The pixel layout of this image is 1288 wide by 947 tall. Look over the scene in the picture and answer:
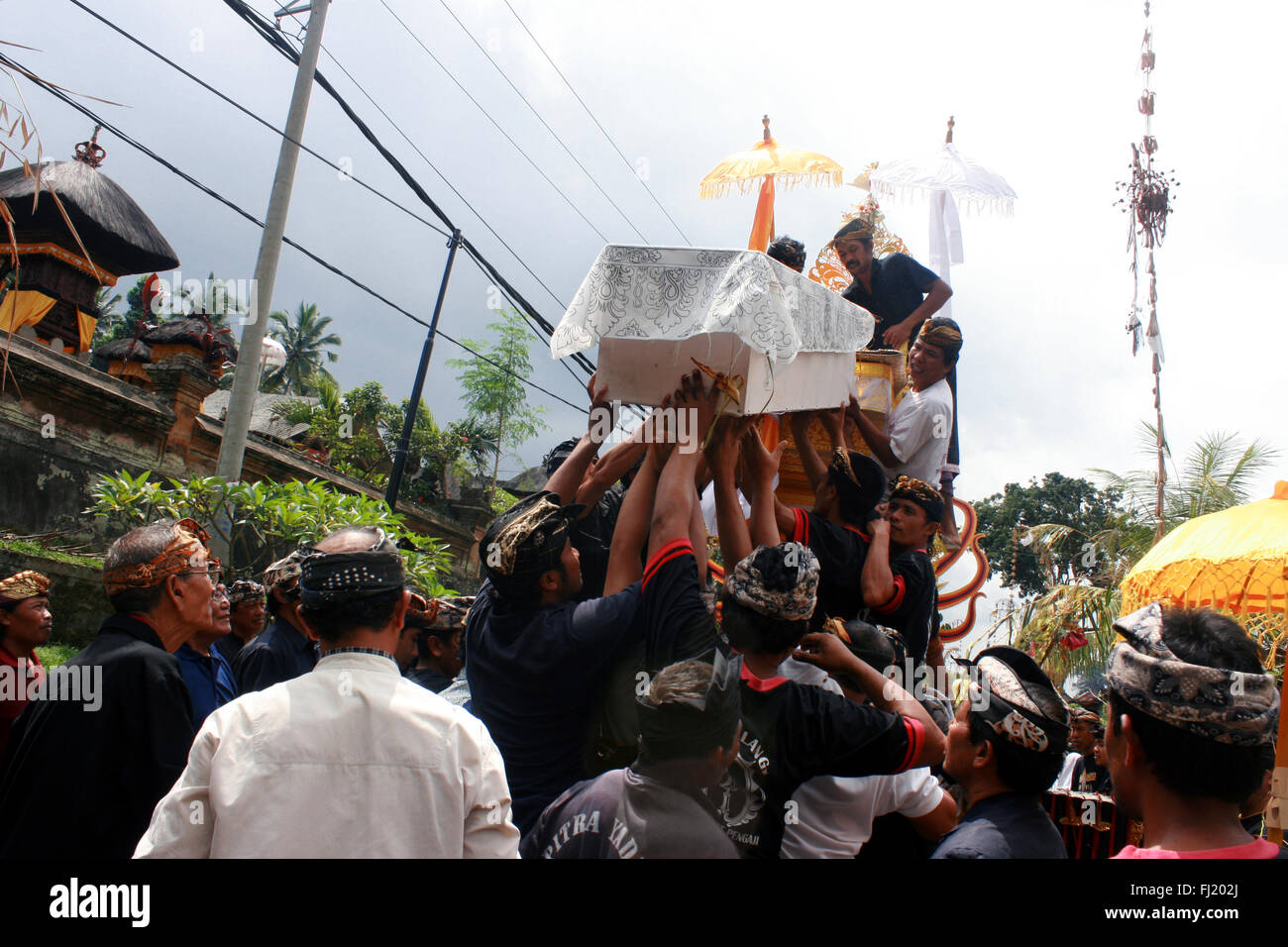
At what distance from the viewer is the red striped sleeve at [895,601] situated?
319cm

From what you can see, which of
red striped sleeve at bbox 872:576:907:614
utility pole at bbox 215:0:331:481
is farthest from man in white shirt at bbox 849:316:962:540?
utility pole at bbox 215:0:331:481

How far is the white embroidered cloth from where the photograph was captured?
111 inches

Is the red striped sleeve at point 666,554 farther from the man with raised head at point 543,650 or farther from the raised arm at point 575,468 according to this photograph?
the raised arm at point 575,468

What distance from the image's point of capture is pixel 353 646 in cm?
199

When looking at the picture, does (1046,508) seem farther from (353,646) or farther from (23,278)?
(353,646)

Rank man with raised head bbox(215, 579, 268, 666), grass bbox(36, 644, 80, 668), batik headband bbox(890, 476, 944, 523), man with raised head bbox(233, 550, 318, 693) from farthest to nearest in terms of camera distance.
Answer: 1. grass bbox(36, 644, 80, 668)
2. man with raised head bbox(215, 579, 268, 666)
3. man with raised head bbox(233, 550, 318, 693)
4. batik headband bbox(890, 476, 944, 523)

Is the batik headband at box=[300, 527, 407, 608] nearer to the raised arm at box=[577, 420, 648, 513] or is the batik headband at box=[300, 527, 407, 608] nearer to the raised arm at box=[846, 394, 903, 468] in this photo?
the raised arm at box=[577, 420, 648, 513]

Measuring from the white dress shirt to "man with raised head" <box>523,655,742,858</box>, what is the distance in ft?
0.56

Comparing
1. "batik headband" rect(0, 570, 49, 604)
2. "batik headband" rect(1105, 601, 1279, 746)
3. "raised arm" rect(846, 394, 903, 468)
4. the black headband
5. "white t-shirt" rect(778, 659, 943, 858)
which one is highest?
→ "raised arm" rect(846, 394, 903, 468)

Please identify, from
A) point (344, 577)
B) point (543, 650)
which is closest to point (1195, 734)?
point (543, 650)

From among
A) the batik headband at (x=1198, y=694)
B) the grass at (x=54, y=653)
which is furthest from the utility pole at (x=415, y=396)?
the batik headband at (x=1198, y=694)

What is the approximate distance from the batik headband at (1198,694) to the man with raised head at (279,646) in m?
2.89
